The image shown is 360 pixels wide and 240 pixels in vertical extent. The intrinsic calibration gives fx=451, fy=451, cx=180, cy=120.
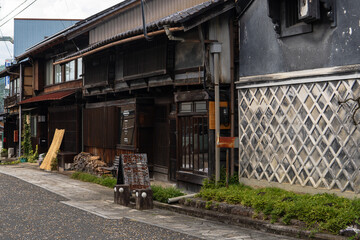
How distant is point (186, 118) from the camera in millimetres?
15789

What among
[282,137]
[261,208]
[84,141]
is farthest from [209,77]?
[84,141]

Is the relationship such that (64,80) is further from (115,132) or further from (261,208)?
(261,208)

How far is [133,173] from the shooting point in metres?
14.2

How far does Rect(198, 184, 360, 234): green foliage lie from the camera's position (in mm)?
8750

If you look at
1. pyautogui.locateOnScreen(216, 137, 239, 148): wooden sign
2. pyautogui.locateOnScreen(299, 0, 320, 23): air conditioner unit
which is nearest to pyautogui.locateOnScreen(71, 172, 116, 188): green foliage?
pyautogui.locateOnScreen(216, 137, 239, 148): wooden sign

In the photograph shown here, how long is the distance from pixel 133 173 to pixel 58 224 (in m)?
3.86

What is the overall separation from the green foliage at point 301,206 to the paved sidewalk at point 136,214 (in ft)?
1.95

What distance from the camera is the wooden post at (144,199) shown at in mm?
13172

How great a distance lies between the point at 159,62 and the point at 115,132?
548 centimetres

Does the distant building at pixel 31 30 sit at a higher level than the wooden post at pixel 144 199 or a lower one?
higher

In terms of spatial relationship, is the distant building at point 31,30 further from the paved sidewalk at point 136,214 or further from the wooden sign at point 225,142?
the wooden sign at point 225,142

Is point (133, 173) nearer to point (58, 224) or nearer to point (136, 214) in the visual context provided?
point (136, 214)

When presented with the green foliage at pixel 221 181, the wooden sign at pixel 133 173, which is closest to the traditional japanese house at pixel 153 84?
the green foliage at pixel 221 181

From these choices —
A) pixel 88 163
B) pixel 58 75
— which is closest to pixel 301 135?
pixel 88 163
